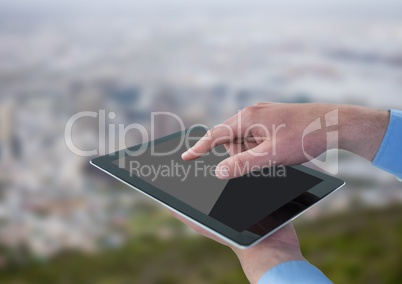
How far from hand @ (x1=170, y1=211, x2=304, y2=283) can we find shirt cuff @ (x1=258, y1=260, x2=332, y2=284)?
0.01 m

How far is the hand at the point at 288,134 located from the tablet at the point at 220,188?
1.3 inches

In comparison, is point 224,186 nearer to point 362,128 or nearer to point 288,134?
point 288,134

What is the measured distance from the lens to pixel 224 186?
2.53 ft

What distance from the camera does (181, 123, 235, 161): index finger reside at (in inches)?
33.1

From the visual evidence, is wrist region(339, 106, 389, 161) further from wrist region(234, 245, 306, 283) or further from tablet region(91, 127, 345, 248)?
wrist region(234, 245, 306, 283)

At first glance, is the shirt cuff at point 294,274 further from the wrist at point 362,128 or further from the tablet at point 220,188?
the wrist at point 362,128

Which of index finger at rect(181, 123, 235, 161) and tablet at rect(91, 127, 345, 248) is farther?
index finger at rect(181, 123, 235, 161)

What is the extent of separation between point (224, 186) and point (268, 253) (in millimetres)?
152

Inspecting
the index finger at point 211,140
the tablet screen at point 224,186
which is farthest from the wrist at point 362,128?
the index finger at point 211,140

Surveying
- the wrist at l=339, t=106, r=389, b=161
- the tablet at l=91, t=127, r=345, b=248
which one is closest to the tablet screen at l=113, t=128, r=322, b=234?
the tablet at l=91, t=127, r=345, b=248

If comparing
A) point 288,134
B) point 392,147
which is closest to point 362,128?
point 392,147

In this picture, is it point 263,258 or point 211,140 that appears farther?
point 211,140

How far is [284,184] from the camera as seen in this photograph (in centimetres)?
78

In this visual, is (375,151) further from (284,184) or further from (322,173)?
(284,184)
